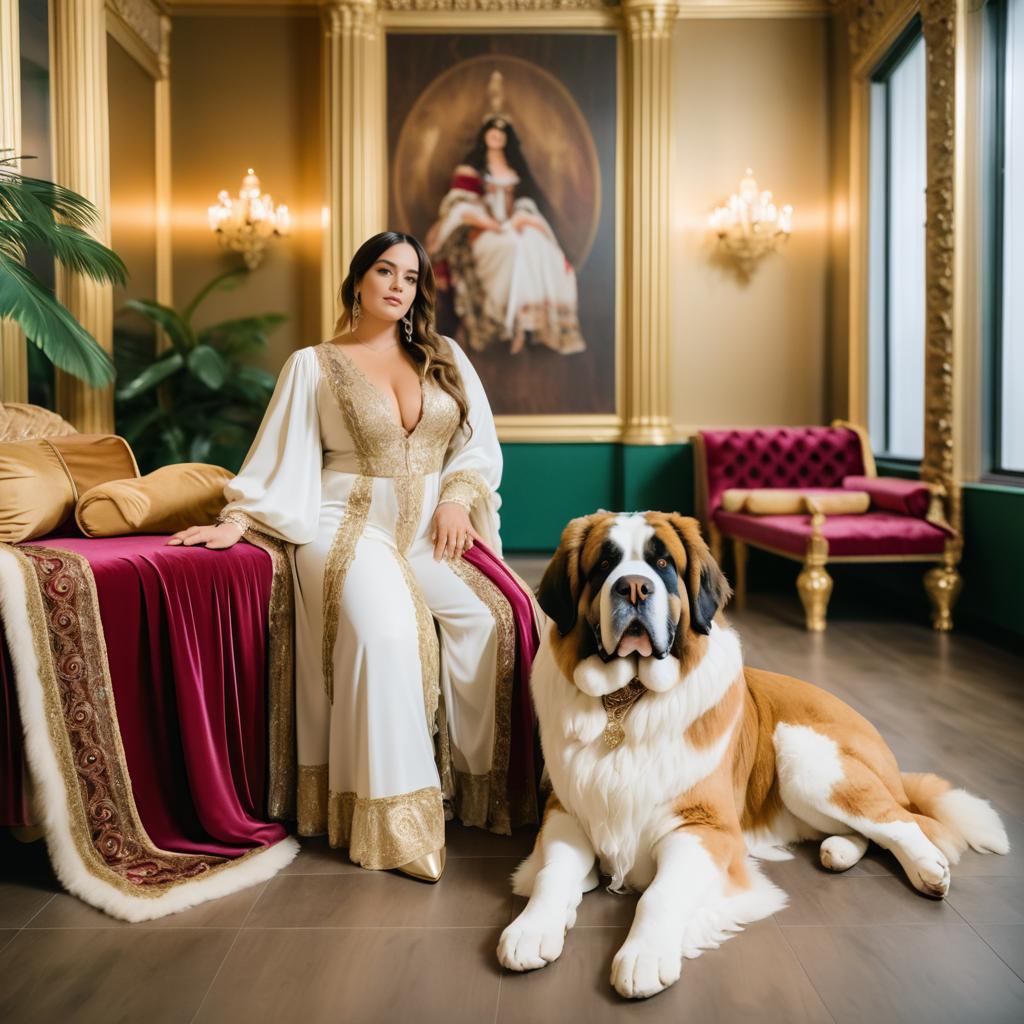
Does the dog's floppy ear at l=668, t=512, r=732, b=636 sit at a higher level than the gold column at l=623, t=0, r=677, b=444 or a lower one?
lower

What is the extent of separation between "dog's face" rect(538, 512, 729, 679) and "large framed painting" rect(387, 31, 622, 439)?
17.3 ft

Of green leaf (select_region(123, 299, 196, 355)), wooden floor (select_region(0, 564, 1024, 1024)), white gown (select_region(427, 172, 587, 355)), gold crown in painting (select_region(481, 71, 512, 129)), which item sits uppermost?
gold crown in painting (select_region(481, 71, 512, 129))

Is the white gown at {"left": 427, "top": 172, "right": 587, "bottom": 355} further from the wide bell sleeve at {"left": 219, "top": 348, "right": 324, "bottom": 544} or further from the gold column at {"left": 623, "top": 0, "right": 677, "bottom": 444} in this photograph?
the wide bell sleeve at {"left": 219, "top": 348, "right": 324, "bottom": 544}

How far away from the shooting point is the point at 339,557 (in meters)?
2.32

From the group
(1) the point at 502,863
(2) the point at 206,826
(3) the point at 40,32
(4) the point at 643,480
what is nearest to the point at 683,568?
(1) the point at 502,863

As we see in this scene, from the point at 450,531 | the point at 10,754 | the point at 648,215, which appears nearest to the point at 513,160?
the point at 648,215

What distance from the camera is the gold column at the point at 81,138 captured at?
4.91 m

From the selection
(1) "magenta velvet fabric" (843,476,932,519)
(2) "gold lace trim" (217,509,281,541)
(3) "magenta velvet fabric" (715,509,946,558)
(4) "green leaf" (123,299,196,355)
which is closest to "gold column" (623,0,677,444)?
(1) "magenta velvet fabric" (843,476,932,519)

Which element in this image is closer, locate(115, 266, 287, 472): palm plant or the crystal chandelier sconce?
locate(115, 266, 287, 472): palm plant

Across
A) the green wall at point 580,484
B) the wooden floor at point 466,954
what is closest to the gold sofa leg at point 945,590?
the green wall at point 580,484

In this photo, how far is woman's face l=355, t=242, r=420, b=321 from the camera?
99.6 inches

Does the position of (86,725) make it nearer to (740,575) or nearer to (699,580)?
(699,580)

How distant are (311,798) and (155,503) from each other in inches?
34.7

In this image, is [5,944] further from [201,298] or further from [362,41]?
[362,41]
